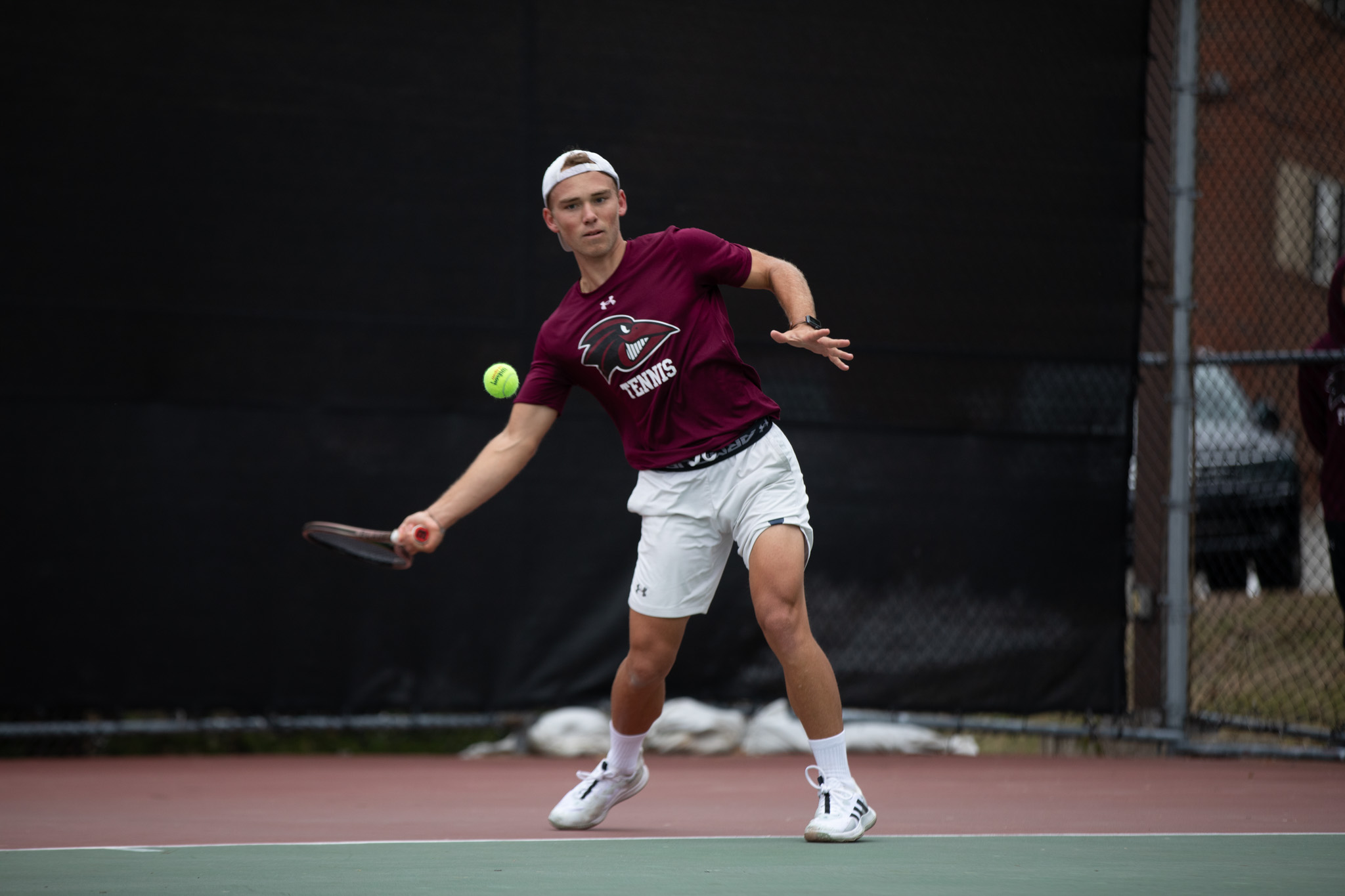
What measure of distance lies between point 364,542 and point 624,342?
0.83m

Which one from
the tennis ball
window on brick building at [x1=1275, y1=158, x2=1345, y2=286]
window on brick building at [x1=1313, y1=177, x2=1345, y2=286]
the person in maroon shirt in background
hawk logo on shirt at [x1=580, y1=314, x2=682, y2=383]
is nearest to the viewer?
hawk logo on shirt at [x1=580, y1=314, x2=682, y2=383]

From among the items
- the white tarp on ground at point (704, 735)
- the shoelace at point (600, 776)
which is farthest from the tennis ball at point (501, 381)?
the white tarp on ground at point (704, 735)

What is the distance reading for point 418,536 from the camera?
150 inches

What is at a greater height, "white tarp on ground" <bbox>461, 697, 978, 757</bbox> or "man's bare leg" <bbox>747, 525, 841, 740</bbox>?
"man's bare leg" <bbox>747, 525, 841, 740</bbox>

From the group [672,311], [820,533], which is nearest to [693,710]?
[820,533]

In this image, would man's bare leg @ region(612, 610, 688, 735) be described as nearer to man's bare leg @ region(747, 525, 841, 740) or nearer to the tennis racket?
man's bare leg @ region(747, 525, 841, 740)

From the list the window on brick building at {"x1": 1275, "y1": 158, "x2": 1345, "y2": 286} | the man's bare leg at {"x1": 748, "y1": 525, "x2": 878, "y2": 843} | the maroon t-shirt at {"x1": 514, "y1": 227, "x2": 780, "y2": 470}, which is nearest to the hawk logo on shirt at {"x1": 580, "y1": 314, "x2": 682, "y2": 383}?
the maroon t-shirt at {"x1": 514, "y1": 227, "x2": 780, "y2": 470}

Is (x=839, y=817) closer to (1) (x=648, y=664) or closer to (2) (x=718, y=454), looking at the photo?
(1) (x=648, y=664)

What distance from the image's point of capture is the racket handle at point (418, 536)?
3785mm

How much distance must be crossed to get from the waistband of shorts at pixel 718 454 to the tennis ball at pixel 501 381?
61 centimetres

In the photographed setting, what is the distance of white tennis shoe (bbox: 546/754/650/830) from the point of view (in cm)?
414

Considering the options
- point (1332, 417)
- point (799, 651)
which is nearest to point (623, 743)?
point (799, 651)

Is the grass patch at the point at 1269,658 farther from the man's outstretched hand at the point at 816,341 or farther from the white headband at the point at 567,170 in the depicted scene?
the white headband at the point at 567,170

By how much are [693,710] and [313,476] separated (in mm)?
Answer: 1878
